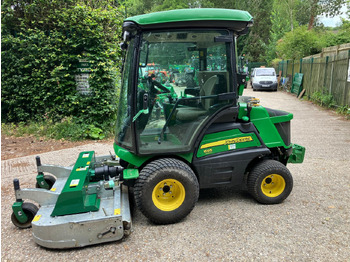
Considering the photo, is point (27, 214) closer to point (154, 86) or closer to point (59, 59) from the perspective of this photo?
point (154, 86)

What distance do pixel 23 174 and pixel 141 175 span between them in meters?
3.30

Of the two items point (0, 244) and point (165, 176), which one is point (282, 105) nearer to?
point (165, 176)

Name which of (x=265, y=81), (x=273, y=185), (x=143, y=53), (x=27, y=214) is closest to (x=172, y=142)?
(x=143, y=53)

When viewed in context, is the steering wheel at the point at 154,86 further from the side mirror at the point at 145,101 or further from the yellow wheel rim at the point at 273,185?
the yellow wheel rim at the point at 273,185

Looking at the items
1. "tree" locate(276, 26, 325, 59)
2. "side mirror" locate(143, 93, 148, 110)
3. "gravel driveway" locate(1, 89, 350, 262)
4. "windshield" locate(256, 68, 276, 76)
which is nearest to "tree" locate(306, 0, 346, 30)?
"tree" locate(276, 26, 325, 59)

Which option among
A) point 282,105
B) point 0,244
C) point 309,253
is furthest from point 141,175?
point 282,105

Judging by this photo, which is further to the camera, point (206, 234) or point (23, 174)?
point (23, 174)

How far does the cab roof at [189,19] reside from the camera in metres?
3.37

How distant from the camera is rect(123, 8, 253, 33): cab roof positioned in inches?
132

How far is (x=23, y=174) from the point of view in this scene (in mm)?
5625

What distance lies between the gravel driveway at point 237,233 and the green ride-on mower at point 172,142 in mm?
173

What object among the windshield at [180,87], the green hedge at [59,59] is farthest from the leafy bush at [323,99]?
the windshield at [180,87]

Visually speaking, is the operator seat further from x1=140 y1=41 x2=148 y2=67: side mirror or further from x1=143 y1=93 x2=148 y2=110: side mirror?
x1=140 y1=41 x2=148 y2=67: side mirror

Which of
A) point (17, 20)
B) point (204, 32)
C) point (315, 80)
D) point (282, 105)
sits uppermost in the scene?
point (17, 20)
